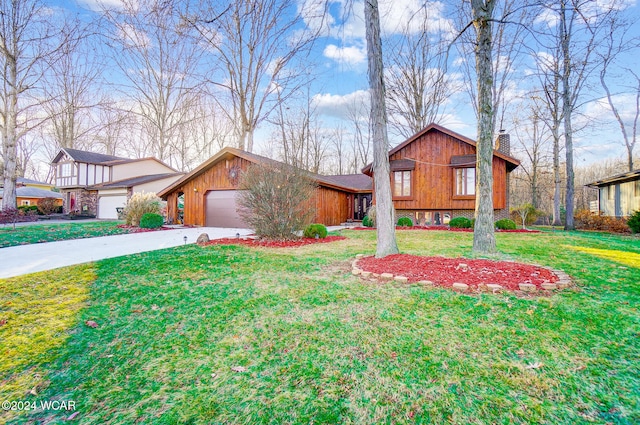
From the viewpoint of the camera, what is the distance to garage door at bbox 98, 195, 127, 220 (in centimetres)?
2138

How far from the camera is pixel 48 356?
87.6 inches

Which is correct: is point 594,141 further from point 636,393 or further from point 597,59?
point 636,393

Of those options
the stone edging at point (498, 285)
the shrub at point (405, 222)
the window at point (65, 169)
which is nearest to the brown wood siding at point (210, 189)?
the shrub at point (405, 222)

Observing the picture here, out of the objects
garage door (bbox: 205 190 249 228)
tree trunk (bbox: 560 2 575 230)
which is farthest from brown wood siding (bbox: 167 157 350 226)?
tree trunk (bbox: 560 2 575 230)

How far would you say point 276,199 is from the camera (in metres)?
8.55

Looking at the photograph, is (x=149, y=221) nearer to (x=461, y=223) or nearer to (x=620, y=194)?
(x=461, y=223)

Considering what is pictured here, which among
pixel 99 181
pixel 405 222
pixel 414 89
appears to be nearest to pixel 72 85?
pixel 99 181

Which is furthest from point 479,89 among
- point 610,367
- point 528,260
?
point 610,367

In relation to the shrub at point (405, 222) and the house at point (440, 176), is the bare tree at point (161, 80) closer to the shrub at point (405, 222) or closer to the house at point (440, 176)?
the house at point (440, 176)

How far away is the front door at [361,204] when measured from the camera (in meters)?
20.6

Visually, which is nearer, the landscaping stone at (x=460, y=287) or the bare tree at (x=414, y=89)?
the landscaping stone at (x=460, y=287)

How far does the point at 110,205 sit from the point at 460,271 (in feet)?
85.2

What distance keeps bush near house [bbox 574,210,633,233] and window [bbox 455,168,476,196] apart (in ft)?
17.2

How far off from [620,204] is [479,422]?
870 inches
